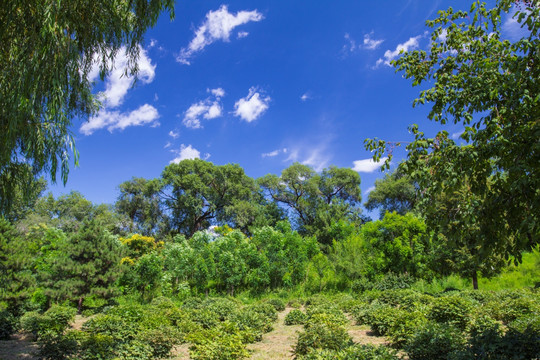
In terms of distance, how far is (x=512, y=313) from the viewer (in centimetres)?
805

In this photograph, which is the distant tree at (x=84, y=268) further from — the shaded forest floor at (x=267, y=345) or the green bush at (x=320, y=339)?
the green bush at (x=320, y=339)

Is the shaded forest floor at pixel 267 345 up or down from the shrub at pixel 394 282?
down

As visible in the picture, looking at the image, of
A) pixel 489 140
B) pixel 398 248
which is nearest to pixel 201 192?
pixel 398 248

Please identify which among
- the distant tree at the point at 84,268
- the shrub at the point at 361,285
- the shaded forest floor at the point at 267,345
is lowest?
the shaded forest floor at the point at 267,345

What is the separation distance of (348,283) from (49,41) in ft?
58.0

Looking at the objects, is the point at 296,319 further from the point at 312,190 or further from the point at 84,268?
the point at 312,190

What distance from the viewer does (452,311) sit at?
302 inches

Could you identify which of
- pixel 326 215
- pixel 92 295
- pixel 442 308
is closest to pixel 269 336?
pixel 442 308

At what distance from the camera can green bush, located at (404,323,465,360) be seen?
5.28 metres

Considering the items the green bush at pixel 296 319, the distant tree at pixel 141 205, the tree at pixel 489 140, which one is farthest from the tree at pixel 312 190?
the tree at pixel 489 140

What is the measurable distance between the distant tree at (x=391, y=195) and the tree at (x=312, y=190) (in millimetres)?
1932

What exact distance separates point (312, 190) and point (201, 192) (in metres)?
12.0

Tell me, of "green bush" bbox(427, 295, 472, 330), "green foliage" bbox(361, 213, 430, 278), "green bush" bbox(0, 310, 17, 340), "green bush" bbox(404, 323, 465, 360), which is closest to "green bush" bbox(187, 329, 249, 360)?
"green bush" bbox(404, 323, 465, 360)

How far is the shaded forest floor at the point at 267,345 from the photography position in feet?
23.1
